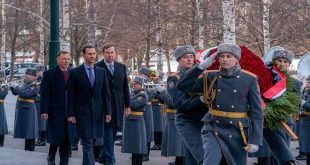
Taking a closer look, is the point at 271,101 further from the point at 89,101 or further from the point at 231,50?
the point at 89,101

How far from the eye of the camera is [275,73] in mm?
10617

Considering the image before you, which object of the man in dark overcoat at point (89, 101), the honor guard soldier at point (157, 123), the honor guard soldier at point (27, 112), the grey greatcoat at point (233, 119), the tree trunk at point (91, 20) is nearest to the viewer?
the grey greatcoat at point (233, 119)

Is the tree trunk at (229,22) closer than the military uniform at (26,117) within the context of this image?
No

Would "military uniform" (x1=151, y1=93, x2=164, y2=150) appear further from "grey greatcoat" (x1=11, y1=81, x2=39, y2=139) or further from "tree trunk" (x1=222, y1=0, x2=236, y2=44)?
"tree trunk" (x1=222, y1=0, x2=236, y2=44)

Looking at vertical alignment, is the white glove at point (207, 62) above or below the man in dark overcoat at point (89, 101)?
above

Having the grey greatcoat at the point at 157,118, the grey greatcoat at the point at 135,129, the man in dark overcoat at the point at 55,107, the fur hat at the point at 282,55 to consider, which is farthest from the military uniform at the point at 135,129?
the grey greatcoat at the point at 157,118

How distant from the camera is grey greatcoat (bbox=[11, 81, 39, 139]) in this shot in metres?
16.3

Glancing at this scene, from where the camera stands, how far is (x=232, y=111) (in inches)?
350

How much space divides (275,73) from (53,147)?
11.3ft

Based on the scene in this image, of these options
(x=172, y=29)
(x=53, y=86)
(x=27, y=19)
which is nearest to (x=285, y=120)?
(x=53, y=86)

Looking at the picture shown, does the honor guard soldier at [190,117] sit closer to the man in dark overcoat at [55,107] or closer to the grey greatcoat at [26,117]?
the man in dark overcoat at [55,107]

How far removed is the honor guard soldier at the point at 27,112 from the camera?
633 inches

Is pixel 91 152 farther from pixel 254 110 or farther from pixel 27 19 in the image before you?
pixel 27 19

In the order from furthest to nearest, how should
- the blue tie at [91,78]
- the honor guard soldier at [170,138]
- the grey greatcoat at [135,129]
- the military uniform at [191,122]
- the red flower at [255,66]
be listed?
the grey greatcoat at [135,129] → the honor guard soldier at [170,138] → the blue tie at [91,78] → the red flower at [255,66] → the military uniform at [191,122]
